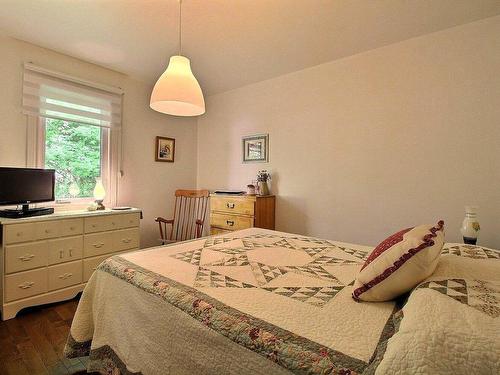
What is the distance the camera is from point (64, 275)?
2396 mm

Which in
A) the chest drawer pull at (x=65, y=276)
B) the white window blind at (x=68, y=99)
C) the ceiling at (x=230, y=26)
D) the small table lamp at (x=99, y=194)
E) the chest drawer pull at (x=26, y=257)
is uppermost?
the ceiling at (x=230, y=26)

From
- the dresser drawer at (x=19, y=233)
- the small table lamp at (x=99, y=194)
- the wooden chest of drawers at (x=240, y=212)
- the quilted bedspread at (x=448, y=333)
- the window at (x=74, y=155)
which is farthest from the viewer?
the wooden chest of drawers at (x=240, y=212)

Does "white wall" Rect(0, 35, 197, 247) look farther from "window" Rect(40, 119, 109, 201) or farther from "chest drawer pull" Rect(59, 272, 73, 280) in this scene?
"chest drawer pull" Rect(59, 272, 73, 280)

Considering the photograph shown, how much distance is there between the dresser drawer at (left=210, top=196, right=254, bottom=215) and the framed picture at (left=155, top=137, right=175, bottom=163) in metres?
1.02

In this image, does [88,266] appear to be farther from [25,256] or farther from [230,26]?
[230,26]

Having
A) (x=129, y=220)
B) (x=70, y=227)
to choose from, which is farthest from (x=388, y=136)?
(x=70, y=227)

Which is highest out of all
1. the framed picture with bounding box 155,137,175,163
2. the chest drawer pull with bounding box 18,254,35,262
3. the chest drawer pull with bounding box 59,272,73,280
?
the framed picture with bounding box 155,137,175,163

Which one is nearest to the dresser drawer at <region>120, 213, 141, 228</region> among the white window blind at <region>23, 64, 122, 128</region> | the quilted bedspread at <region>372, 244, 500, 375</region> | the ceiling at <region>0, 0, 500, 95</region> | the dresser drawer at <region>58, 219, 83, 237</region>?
the dresser drawer at <region>58, 219, 83, 237</region>

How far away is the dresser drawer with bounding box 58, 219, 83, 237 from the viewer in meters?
2.38

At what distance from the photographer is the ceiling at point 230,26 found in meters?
1.96

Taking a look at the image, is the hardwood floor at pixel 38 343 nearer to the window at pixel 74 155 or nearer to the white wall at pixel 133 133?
the window at pixel 74 155

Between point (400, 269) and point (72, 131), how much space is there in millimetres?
3371

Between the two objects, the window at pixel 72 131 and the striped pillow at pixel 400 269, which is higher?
the window at pixel 72 131

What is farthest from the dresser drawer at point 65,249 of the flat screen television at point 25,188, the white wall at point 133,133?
the white wall at point 133,133
